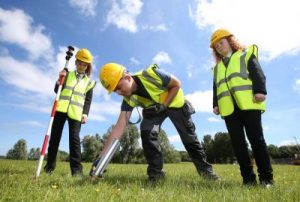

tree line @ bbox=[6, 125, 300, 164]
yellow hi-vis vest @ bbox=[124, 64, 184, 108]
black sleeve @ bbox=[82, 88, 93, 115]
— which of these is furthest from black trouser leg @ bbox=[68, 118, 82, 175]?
tree line @ bbox=[6, 125, 300, 164]

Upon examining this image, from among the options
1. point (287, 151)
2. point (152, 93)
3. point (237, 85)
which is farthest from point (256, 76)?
point (287, 151)

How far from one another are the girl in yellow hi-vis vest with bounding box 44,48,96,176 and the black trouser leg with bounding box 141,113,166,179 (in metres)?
1.69

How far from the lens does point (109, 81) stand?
15.5ft

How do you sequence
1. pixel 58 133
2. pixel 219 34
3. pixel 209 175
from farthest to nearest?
pixel 58 133 < pixel 209 175 < pixel 219 34

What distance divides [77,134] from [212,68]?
301 cm

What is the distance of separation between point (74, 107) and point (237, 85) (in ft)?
11.2

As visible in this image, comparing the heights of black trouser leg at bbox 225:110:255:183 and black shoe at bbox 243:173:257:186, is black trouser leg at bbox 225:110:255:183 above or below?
above

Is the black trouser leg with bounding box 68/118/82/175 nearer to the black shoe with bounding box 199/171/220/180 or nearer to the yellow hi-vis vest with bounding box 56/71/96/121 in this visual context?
the yellow hi-vis vest with bounding box 56/71/96/121

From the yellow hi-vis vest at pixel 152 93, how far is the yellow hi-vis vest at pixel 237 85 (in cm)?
74

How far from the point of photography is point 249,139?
184 inches

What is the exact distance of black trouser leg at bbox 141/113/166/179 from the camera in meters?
5.11

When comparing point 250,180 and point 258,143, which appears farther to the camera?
point 250,180

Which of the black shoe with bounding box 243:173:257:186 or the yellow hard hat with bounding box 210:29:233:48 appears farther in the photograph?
the yellow hard hat with bounding box 210:29:233:48

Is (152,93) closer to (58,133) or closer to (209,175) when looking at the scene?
(209,175)
